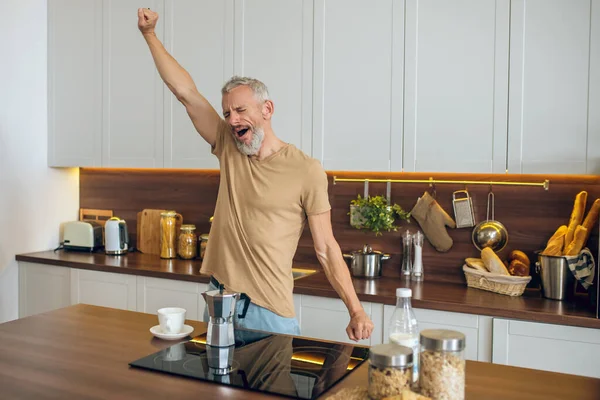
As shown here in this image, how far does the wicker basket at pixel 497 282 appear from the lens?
271cm

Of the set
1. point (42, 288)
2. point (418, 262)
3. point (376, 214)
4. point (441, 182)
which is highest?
point (441, 182)

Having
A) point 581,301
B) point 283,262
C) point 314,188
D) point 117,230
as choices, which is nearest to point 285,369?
point 283,262

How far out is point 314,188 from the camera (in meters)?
2.18

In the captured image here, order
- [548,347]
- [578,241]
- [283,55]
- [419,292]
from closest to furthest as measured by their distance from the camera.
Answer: [548,347] → [578,241] → [419,292] → [283,55]

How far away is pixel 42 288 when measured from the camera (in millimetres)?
3770

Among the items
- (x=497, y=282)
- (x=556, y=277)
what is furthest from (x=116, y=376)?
(x=556, y=277)

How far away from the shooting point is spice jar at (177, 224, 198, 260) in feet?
12.2

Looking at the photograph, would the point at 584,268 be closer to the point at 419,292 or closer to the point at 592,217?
the point at 592,217

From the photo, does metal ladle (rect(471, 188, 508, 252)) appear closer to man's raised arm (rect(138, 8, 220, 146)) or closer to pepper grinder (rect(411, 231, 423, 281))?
pepper grinder (rect(411, 231, 423, 281))

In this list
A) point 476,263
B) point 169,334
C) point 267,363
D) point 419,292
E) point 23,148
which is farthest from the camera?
point 23,148

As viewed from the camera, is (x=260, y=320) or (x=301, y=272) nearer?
(x=260, y=320)

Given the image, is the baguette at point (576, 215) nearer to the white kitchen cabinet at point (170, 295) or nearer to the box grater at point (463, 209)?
the box grater at point (463, 209)

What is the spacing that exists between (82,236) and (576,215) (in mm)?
2925

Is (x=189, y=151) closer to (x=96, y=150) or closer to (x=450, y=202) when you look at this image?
(x=96, y=150)
